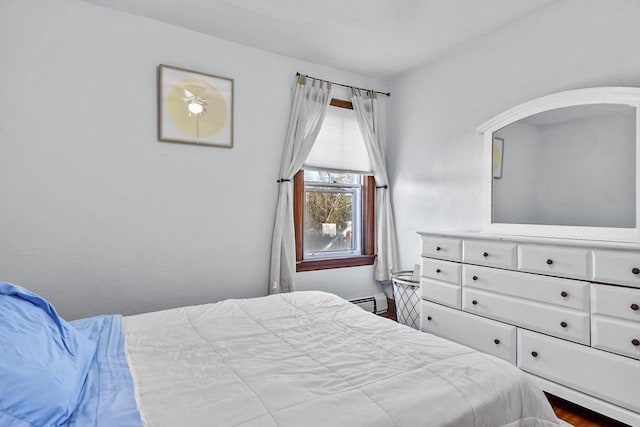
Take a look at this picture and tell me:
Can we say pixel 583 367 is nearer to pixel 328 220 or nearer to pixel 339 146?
pixel 328 220

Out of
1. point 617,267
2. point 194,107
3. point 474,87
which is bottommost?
point 617,267

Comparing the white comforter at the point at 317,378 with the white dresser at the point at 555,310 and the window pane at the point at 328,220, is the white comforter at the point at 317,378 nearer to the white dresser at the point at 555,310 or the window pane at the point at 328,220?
the white dresser at the point at 555,310

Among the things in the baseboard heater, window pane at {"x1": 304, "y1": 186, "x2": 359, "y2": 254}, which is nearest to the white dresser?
the baseboard heater

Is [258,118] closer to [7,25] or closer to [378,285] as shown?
[7,25]

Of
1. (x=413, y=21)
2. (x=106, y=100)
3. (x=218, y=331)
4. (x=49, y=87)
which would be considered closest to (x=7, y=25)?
(x=49, y=87)

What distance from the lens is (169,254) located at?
109 inches

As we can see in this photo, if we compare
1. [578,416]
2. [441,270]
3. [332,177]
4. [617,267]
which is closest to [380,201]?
[332,177]

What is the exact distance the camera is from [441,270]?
8.87ft

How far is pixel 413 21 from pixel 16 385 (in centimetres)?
300

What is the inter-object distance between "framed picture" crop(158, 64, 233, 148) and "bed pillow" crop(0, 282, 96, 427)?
1.69m

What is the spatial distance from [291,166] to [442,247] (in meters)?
1.50

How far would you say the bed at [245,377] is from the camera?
100 centimetres

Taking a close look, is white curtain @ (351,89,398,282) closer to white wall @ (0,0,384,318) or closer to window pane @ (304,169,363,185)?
window pane @ (304,169,363,185)

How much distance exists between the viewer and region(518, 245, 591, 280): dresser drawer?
193 cm
